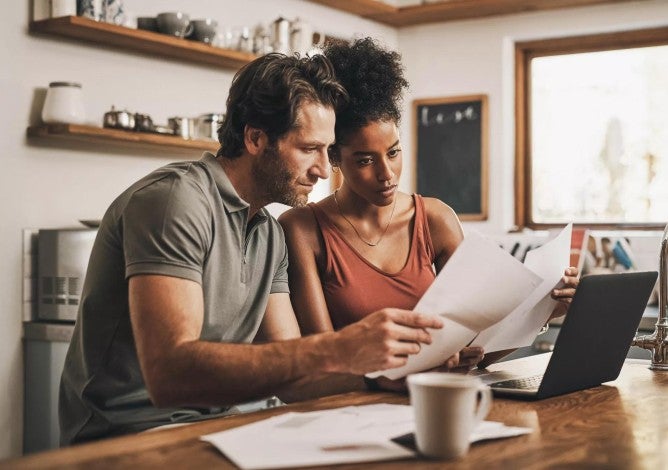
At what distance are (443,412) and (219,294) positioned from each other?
698 mm

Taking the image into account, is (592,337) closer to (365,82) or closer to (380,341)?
(380,341)

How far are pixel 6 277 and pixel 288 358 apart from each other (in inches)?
90.4

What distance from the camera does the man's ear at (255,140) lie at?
177 cm

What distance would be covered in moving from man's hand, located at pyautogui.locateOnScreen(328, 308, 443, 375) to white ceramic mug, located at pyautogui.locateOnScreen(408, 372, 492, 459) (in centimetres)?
21

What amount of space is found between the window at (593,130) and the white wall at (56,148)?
2062 mm

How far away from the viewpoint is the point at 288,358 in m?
1.33

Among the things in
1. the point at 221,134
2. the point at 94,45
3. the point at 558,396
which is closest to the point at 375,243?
the point at 221,134

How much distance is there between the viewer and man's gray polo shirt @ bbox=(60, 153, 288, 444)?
4.86 ft

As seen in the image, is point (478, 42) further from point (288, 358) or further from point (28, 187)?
point (288, 358)

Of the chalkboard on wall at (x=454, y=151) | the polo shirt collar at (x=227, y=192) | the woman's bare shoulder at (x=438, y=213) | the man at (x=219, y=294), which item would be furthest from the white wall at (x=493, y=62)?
the polo shirt collar at (x=227, y=192)

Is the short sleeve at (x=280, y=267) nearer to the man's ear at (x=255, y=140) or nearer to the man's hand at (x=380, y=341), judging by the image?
the man's ear at (x=255, y=140)

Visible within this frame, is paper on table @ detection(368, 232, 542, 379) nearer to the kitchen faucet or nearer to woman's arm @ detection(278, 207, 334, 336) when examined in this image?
woman's arm @ detection(278, 207, 334, 336)

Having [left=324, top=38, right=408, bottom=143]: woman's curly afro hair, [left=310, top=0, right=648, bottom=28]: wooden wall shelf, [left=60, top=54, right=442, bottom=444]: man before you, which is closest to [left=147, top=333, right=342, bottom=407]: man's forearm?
[left=60, top=54, right=442, bottom=444]: man

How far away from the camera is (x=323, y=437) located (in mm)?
1134
